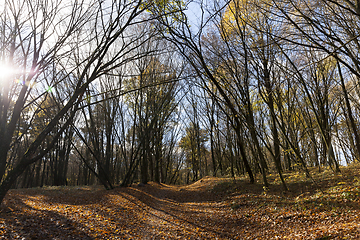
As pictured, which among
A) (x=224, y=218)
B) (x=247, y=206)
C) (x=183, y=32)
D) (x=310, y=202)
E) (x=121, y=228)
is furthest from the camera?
(x=183, y=32)

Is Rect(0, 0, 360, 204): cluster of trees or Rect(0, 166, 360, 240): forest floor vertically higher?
Rect(0, 0, 360, 204): cluster of trees

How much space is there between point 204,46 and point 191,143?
14.3m

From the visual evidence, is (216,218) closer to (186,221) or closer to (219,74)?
(186,221)

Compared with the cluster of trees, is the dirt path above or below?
below

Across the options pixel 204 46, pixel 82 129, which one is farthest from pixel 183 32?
pixel 82 129

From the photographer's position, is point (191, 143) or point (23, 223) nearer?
point (23, 223)

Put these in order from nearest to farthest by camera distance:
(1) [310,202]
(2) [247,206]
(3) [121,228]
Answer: (3) [121,228]
(1) [310,202]
(2) [247,206]

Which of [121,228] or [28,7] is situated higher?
[28,7]

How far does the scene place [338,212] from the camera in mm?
4531

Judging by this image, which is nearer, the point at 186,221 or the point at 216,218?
the point at 186,221

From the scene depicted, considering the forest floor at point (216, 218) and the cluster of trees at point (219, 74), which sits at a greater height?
the cluster of trees at point (219, 74)

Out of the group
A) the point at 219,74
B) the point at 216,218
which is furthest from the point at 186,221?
the point at 219,74

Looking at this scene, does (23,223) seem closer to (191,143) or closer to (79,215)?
(79,215)

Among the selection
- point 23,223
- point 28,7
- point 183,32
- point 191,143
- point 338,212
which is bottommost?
point 338,212
